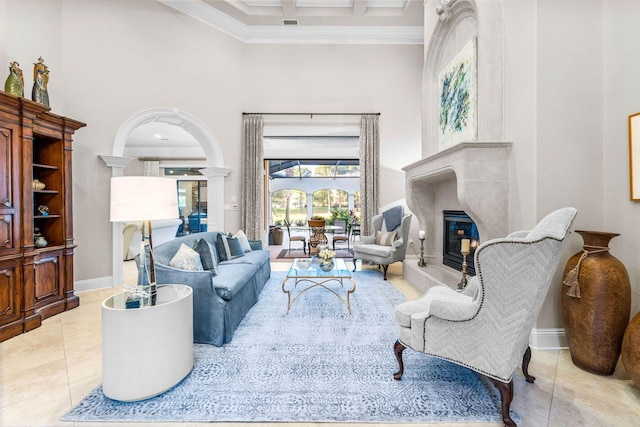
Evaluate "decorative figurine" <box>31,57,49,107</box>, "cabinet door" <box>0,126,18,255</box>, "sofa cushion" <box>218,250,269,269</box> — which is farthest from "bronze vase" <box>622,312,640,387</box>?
"decorative figurine" <box>31,57,49,107</box>

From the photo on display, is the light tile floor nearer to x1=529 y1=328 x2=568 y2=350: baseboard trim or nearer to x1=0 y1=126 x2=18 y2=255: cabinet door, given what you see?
x1=529 y1=328 x2=568 y2=350: baseboard trim

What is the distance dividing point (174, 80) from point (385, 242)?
4539 millimetres

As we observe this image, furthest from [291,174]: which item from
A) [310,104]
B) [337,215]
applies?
[310,104]

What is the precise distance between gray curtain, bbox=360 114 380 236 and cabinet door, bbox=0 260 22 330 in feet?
15.6

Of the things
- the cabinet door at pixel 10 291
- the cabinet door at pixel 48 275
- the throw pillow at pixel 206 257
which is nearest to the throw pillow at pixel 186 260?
the throw pillow at pixel 206 257

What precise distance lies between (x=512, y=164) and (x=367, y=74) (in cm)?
382

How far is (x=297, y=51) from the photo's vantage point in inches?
216

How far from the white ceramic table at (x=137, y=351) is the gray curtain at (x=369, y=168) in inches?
166

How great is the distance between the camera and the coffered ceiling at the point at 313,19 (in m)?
4.86

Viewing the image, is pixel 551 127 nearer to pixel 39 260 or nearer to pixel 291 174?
pixel 39 260

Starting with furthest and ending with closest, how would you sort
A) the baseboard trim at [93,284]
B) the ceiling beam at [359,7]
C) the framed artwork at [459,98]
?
the ceiling beam at [359,7] → the baseboard trim at [93,284] → the framed artwork at [459,98]

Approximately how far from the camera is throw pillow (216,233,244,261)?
384cm

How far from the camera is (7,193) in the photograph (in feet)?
8.81

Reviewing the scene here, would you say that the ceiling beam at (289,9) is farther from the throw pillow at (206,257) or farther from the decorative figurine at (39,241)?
the decorative figurine at (39,241)
